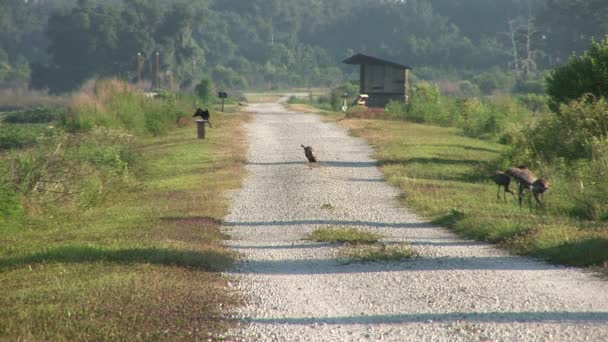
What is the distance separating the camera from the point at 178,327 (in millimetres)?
7570

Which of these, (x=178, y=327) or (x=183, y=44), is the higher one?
(x=183, y=44)

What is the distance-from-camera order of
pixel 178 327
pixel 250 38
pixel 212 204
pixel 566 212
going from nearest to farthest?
1. pixel 178 327
2. pixel 566 212
3. pixel 212 204
4. pixel 250 38

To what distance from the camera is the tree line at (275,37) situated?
87.0 meters

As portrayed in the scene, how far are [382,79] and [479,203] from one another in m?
38.5

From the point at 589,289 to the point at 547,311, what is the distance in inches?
43.4

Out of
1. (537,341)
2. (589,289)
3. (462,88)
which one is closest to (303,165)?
(589,289)

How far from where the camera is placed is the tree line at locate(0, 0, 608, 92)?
3425 inches

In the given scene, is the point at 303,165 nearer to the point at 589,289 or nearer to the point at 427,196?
the point at 427,196

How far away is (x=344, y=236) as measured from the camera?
1276 centimetres

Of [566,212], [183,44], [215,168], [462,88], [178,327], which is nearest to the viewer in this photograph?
[178,327]

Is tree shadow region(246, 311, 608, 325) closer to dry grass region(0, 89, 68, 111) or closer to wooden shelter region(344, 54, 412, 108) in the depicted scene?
wooden shelter region(344, 54, 412, 108)

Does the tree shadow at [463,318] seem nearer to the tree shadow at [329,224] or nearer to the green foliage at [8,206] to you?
the tree shadow at [329,224]

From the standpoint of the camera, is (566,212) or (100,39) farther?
(100,39)

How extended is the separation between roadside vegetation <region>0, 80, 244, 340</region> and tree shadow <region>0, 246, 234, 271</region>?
1 centimetres
